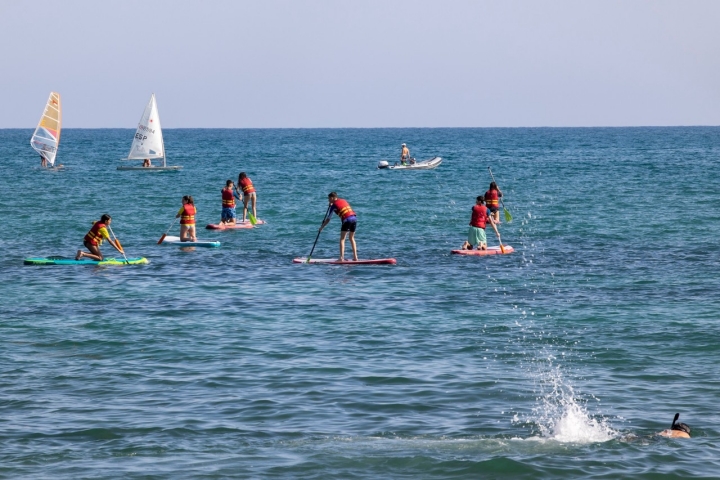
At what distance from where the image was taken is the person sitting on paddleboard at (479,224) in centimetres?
2856

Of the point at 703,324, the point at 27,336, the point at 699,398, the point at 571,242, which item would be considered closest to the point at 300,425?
the point at 699,398

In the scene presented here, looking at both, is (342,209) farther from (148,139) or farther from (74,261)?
(148,139)

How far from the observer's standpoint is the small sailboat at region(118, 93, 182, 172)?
219ft

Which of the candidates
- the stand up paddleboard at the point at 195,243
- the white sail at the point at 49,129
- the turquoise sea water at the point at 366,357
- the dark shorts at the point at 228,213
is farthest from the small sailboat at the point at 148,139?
the stand up paddleboard at the point at 195,243

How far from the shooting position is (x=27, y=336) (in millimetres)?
19500

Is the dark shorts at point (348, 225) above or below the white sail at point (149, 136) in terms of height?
below

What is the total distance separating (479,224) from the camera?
29219 mm

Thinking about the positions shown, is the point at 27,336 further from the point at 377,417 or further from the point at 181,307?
the point at 377,417

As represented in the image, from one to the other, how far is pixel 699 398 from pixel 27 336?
11948 millimetres

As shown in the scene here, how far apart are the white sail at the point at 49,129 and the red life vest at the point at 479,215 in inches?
1891

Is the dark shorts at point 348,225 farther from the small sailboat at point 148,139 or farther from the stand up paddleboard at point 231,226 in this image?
the small sailboat at point 148,139

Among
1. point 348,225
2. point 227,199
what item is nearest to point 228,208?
point 227,199

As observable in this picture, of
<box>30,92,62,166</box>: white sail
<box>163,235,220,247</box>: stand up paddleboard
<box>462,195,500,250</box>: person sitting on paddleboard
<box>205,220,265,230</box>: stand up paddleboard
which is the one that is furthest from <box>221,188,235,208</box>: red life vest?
<box>30,92,62,166</box>: white sail

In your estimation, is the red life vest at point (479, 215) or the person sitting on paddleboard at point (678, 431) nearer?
the person sitting on paddleboard at point (678, 431)
